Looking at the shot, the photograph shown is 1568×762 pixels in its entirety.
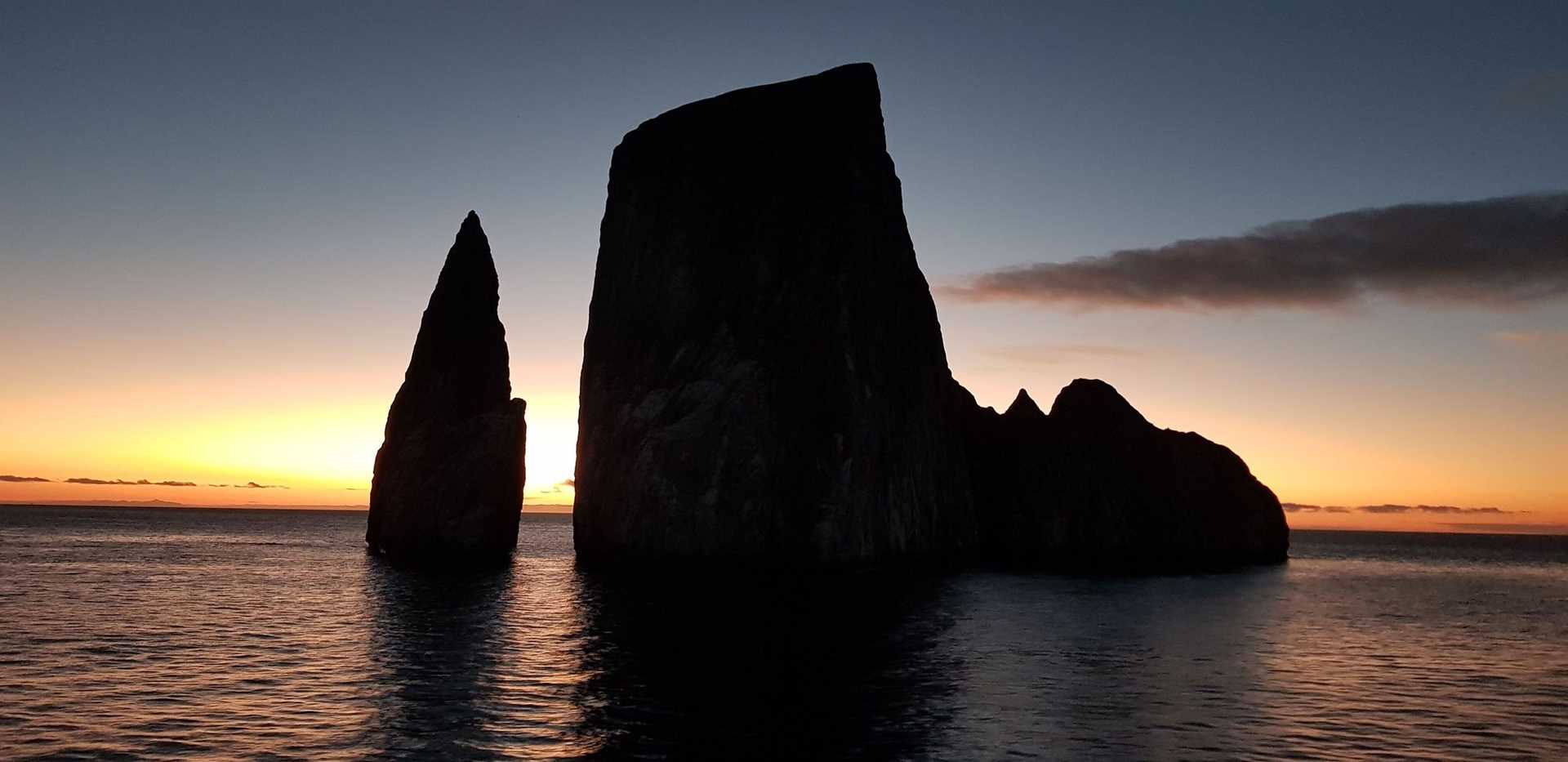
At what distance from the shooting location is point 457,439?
69812 mm

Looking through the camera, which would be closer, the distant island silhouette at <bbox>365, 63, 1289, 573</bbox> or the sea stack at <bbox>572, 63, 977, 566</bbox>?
the sea stack at <bbox>572, 63, 977, 566</bbox>

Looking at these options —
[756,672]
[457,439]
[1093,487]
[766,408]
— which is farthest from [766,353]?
[756,672]

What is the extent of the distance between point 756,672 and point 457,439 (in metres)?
48.2

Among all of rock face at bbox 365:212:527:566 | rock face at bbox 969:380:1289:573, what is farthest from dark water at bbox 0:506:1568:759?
rock face at bbox 969:380:1289:573

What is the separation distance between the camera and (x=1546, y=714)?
75.0ft

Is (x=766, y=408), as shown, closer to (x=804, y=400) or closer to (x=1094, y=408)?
(x=804, y=400)

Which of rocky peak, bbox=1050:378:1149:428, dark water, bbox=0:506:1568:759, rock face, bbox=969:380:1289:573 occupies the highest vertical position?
rocky peak, bbox=1050:378:1149:428

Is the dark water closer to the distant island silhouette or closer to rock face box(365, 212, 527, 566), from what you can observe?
the distant island silhouette

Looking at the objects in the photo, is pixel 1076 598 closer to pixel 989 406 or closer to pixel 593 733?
pixel 593 733

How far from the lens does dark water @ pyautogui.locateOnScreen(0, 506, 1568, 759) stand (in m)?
18.9

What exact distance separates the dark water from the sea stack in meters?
10.5

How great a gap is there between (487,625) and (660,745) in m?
18.8

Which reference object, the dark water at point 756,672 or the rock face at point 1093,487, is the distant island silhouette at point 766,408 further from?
the dark water at point 756,672

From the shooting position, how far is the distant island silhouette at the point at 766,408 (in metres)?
62.8
